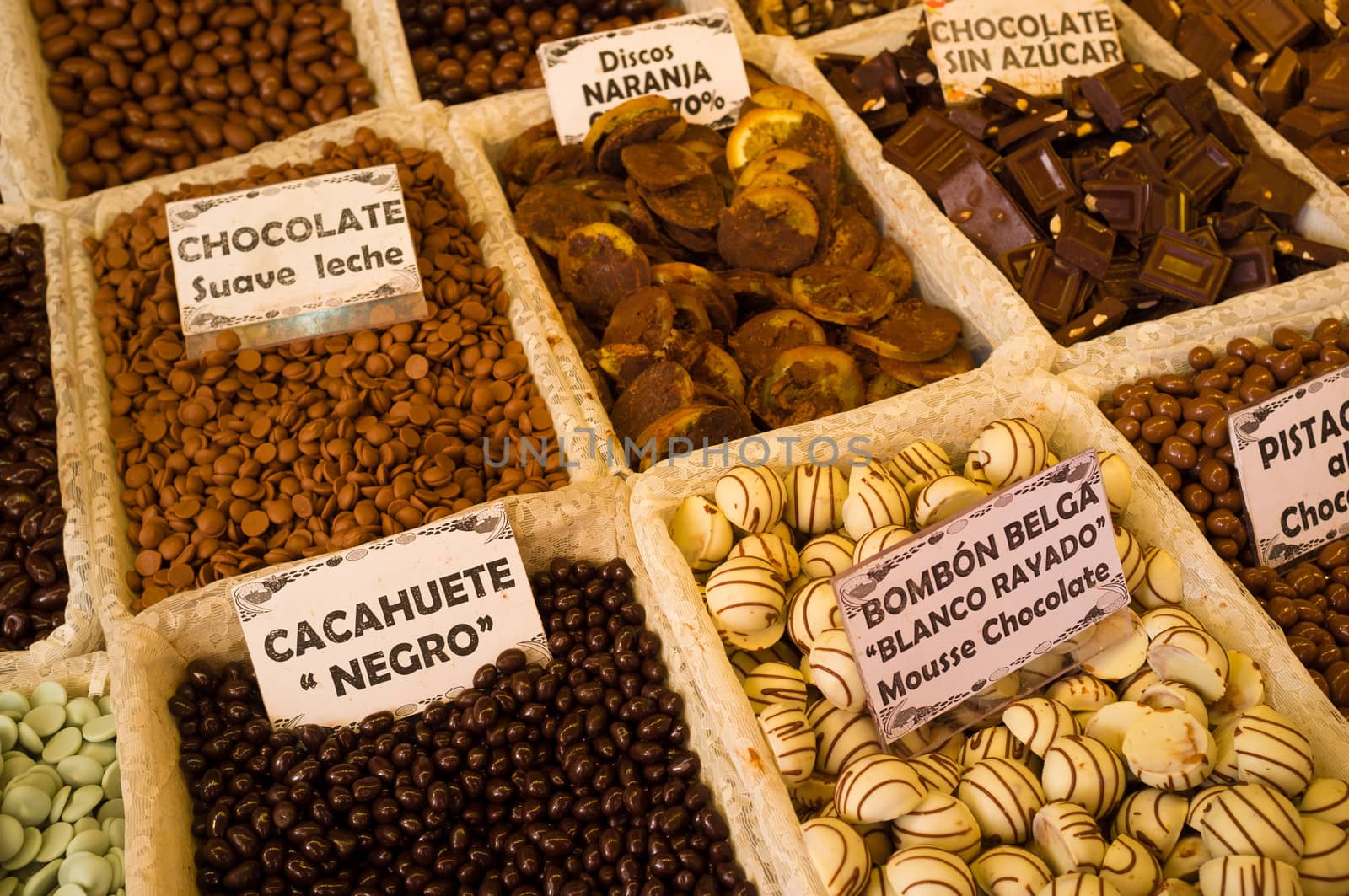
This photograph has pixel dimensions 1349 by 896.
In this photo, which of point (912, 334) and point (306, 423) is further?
point (912, 334)

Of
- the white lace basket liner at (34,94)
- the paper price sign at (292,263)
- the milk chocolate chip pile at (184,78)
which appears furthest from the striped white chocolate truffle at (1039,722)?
the milk chocolate chip pile at (184,78)

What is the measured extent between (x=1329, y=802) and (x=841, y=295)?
4.03 feet

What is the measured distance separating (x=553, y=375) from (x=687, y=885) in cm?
97

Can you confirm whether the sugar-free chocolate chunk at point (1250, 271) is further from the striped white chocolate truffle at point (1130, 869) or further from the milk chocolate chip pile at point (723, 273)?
the striped white chocolate truffle at point (1130, 869)

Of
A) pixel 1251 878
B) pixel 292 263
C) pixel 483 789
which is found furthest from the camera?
pixel 292 263

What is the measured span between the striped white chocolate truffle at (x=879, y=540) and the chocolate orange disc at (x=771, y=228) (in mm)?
810

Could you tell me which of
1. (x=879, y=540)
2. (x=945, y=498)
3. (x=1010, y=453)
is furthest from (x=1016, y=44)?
(x=879, y=540)

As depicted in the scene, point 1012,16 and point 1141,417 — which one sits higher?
point 1012,16

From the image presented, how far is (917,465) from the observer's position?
69.7 inches

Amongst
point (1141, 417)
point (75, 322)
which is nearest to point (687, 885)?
point (1141, 417)

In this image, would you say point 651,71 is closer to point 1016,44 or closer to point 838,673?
point 1016,44

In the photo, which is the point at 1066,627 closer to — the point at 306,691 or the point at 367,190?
the point at 306,691

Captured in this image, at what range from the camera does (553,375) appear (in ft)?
6.58

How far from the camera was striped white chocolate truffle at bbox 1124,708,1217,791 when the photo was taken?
1.35 m
